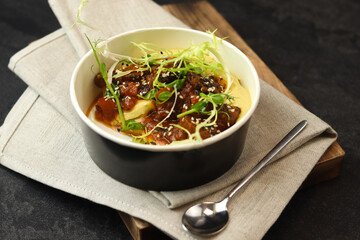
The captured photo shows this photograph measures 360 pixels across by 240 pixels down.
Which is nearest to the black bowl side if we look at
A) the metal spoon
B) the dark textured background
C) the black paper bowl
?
the black paper bowl

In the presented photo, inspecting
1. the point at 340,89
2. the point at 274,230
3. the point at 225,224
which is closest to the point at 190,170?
the point at 225,224

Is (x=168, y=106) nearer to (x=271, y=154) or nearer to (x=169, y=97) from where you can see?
(x=169, y=97)

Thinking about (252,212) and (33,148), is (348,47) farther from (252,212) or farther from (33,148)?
(33,148)

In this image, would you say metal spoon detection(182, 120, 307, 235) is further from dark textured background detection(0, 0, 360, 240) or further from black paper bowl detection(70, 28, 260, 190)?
dark textured background detection(0, 0, 360, 240)

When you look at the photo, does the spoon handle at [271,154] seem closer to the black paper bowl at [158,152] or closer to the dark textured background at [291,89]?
the black paper bowl at [158,152]

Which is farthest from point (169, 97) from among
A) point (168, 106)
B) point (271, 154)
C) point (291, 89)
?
point (291, 89)

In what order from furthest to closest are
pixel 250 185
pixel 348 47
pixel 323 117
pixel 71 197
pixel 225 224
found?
pixel 348 47
pixel 323 117
pixel 71 197
pixel 250 185
pixel 225 224

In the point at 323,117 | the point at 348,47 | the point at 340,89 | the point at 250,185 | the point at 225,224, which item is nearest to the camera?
the point at 225,224
